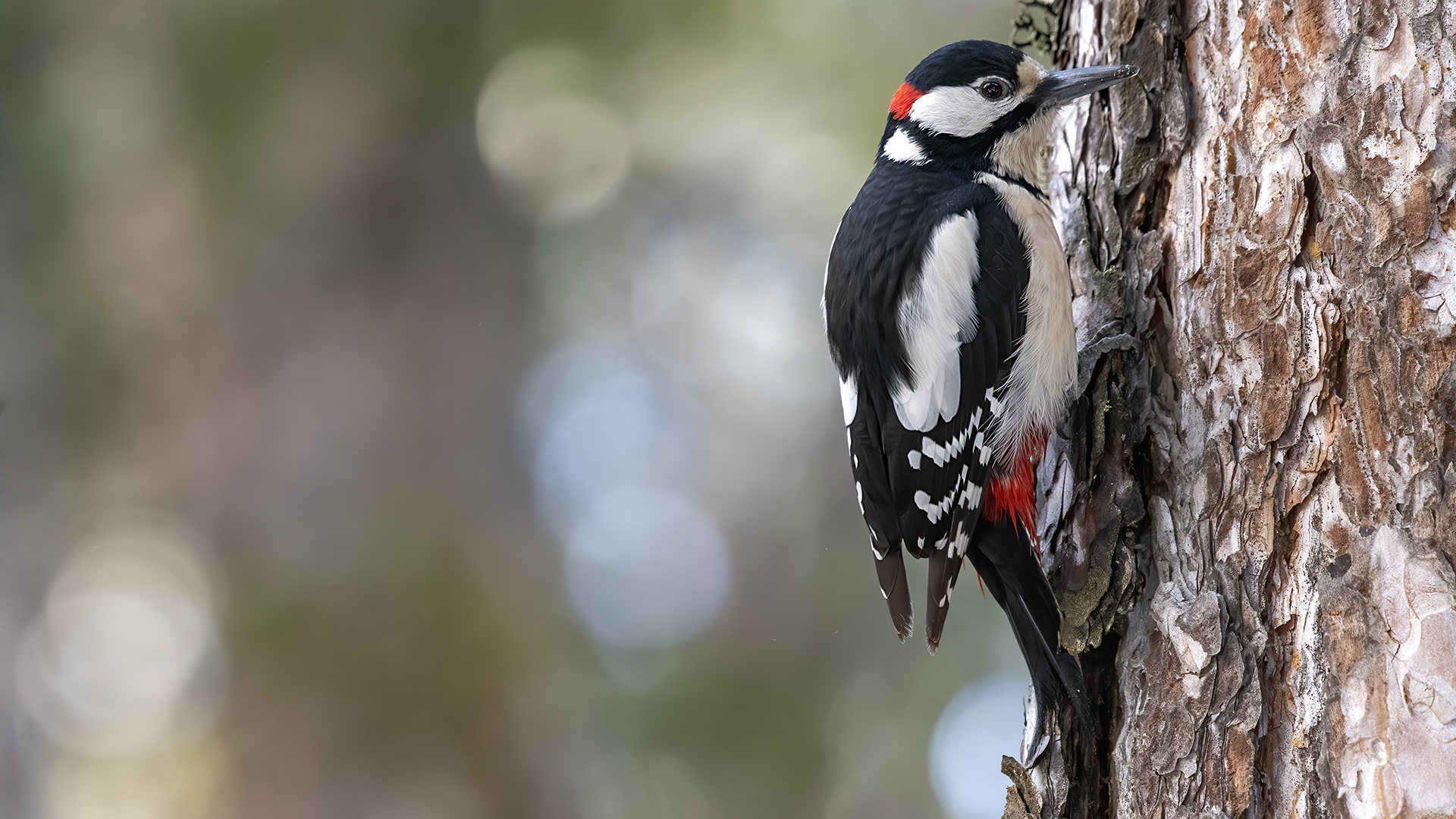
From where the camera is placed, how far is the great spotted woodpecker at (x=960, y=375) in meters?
1.63

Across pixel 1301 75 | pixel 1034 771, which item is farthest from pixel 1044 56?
pixel 1034 771

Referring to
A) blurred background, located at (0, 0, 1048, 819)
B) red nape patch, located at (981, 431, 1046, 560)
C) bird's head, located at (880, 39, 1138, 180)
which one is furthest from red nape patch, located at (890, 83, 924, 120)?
blurred background, located at (0, 0, 1048, 819)

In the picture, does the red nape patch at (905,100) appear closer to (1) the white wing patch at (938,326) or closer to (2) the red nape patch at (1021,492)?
(1) the white wing patch at (938,326)

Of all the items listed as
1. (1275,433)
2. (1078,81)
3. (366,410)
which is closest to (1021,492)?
(1275,433)

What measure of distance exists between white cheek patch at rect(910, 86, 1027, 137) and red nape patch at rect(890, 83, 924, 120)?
1.3 inches

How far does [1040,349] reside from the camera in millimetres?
1674

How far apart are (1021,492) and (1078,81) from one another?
2.42ft

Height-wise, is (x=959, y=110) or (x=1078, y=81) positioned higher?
(x=959, y=110)

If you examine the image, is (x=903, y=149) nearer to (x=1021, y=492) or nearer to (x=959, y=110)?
(x=959, y=110)

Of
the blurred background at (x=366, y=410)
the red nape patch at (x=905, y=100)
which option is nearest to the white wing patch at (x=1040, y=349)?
the red nape patch at (x=905, y=100)

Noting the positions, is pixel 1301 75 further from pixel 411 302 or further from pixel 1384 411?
pixel 411 302

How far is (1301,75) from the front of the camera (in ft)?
4.60

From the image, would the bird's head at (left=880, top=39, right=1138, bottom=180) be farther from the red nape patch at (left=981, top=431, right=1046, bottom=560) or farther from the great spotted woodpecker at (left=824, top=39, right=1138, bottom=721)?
the red nape patch at (left=981, top=431, right=1046, bottom=560)

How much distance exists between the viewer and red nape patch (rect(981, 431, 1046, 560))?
5.51 ft
